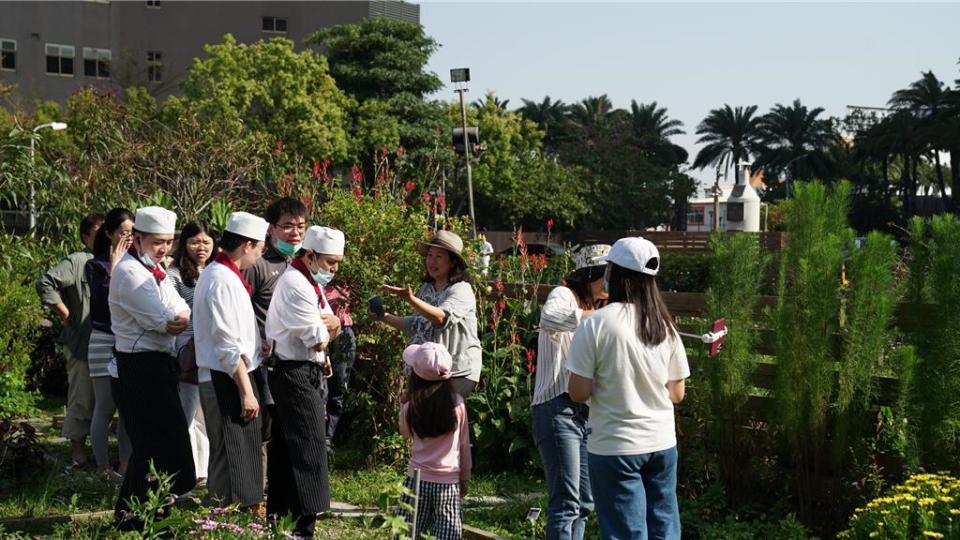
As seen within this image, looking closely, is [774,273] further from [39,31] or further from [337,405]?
[39,31]

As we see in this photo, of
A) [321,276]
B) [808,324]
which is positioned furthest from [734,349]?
[321,276]

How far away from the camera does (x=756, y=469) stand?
6.18 metres

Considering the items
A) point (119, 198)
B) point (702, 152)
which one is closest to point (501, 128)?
point (119, 198)

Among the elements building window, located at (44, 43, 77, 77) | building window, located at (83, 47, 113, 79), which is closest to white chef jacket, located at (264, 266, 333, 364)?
building window, located at (44, 43, 77, 77)

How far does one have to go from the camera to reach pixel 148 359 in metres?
5.43

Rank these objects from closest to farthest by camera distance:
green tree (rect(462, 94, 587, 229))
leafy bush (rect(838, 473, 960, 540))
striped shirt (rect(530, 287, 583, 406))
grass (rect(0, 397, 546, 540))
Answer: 1. leafy bush (rect(838, 473, 960, 540))
2. striped shirt (rect(530, 287, 583, 406))
3. grass (rect(0, 397, 546, 540))
4. green tree (rect(462, 94, 587, 229))

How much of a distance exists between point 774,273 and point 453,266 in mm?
1947

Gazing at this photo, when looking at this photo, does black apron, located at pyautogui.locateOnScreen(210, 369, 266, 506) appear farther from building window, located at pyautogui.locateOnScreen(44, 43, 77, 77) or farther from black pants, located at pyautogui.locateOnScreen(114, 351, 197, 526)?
building window, located at pyautogui.locateOnScreen(44, 43, 77, 77)

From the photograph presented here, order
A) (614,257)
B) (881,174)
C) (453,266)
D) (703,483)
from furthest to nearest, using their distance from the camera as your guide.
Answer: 1. (881,174)
2. (703,483)
3. (453,266)
4. (614,257)

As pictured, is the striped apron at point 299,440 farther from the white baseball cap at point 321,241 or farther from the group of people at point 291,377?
the white baseball cap at point 321,241

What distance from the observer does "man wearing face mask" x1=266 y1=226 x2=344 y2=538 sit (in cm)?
547

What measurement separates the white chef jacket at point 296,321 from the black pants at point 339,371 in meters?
1.92

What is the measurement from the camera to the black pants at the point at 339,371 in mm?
7500

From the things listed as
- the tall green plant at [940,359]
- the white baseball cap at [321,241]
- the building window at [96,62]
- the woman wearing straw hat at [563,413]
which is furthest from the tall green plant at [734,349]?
the building window at [96,62]
